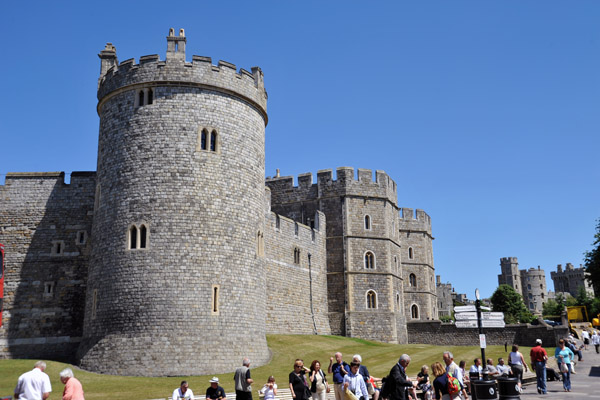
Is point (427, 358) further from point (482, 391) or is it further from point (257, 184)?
point (482, 391)

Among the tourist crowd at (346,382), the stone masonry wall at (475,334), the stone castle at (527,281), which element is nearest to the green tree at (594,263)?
the stone masonry wall at (475,334)

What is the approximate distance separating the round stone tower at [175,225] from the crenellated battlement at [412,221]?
27.6 m

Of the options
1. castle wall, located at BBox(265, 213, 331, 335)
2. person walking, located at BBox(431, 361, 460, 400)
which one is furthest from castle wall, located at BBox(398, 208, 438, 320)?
person walking, located at BBox(431, 361, 460, 400)

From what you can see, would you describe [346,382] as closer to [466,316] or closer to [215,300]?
[466,316]

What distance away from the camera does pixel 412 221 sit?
4959 cm

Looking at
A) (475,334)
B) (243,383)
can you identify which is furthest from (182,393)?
(475,334)

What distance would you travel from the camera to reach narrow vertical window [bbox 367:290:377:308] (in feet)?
119

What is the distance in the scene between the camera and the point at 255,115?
24500mm

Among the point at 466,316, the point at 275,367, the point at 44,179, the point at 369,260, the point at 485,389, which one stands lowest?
the point at 275,367

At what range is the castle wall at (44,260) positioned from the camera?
76.6 feet

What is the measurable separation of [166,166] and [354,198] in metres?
18.4

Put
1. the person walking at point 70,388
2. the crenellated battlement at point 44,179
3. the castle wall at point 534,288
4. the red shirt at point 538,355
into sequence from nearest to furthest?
the person walking at point 70,388
the red shirt at point 538,355
the crenellated battlement at point 44,179
the castle wall at point 534,288

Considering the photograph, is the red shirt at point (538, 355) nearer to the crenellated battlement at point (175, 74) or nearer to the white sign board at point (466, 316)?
the white sign board at point (466, 316)

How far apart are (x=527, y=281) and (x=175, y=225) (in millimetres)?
111749
